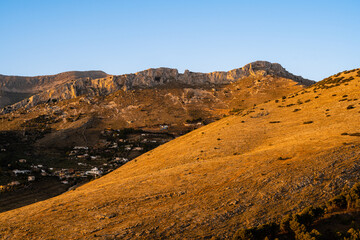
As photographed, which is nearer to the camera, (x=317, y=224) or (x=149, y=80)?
(x=317, y=224)

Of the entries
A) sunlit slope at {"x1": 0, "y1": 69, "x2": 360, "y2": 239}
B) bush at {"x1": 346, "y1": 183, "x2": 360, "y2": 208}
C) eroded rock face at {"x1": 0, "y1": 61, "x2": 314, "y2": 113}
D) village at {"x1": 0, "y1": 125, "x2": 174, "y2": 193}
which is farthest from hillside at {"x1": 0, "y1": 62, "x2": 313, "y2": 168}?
bush at {"x1": 346, "y1": 183, "x2": 360, "y2": 208}

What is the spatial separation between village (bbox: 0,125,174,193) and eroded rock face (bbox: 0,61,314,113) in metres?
48.7

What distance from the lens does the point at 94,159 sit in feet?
247

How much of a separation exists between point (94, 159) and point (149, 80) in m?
81.8

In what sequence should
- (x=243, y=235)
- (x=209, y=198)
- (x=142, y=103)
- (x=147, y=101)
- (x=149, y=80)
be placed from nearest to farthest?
(x=243, y=235)
(x=209, y=198)
(x=142, y=103)
(x=147, y=101)
(x=149, y=80)

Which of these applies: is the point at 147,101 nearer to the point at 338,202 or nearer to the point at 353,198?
the point at 338,202

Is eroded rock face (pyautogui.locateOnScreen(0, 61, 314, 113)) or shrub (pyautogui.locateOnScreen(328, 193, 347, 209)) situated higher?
eroded rock face (pyautogui.locateOnScreen(0, 61, 314, 113))

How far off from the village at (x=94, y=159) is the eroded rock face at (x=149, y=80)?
48.7 m

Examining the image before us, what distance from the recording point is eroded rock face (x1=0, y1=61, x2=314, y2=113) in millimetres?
146075

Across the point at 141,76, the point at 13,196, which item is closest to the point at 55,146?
the point at 13,196

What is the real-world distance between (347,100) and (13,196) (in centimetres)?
5977

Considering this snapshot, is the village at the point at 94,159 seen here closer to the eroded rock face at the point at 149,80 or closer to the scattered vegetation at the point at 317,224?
the scattered vegetation at the point at 317,224

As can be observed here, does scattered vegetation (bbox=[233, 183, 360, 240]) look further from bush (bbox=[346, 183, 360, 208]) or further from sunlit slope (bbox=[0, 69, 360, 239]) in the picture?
sunlit slope (bbox=[0, 69, 360, 239])

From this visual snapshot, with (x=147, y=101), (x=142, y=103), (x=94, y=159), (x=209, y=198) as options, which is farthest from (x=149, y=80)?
(x=209, y=198)
